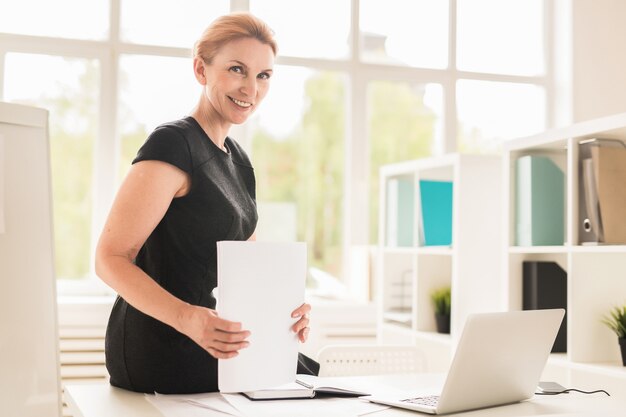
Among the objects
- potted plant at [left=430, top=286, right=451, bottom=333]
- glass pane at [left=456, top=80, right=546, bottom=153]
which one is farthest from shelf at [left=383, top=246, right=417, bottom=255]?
glass pane at [left=456, top=80, right=546, bottom=153]

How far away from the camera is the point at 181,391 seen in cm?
164

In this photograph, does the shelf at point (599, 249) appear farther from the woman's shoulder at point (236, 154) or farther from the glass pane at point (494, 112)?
the glass pane at point (494, 112)

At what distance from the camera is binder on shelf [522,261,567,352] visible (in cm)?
265

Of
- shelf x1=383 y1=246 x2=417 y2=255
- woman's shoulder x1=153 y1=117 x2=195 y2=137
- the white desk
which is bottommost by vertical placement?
the white desk

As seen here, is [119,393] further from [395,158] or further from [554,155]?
[395,158]

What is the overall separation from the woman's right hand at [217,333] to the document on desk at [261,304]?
0.02 meters

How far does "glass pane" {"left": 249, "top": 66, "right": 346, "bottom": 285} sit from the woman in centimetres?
257

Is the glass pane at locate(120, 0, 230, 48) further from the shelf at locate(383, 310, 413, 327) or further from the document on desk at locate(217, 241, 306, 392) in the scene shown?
the document on desk at locate(217, 241, 306, 392)

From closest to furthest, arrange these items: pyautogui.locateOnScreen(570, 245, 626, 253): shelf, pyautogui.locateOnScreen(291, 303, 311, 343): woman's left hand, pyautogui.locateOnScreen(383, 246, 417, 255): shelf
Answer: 1. pyautogui.locateOnScreen(291, 303, 311, 343): woman's left hand
2. pyautogui.locateOnScreen(570, 245, 626, 253): shelf
3. pyautogui.locateOnScreen(383, 246, 417, 255): shelf

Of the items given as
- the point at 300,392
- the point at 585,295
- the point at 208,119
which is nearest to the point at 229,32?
the point at 208,119

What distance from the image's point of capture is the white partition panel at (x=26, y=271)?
1640 millimetres

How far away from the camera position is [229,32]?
1.76 m

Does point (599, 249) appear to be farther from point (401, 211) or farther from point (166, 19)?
point (166, 19)

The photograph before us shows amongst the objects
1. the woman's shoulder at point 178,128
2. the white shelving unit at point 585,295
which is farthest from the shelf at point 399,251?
the woman's shoulder at point 178,128
